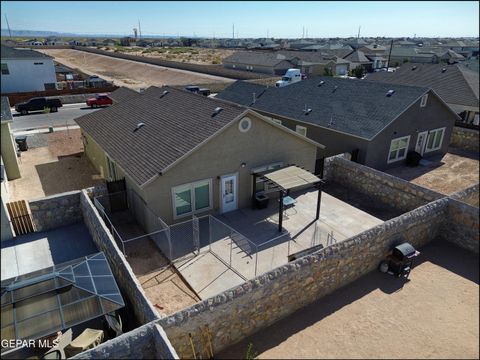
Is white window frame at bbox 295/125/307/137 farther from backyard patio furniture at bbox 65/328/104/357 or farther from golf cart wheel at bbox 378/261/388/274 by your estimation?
backyard patio furniture at bbox 65/328/104/357

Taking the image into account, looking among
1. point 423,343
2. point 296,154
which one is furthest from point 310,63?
point 423,343

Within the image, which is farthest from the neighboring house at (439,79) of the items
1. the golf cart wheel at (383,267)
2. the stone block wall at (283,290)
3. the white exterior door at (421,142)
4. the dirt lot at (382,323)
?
the dirt lot at (382,323)

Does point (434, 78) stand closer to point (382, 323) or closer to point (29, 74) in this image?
point (382, 323)

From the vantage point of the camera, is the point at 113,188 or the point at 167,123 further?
the point at 167,123

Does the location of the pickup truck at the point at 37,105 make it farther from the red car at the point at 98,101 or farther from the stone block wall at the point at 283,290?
the stone block wall at the point at 283,290

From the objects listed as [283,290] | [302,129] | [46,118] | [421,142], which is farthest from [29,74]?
[283,290]

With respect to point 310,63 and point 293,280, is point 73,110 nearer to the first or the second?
point 293,280

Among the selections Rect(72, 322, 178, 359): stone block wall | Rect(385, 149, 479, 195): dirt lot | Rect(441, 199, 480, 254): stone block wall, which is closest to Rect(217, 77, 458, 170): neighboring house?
Rect(385, 149, 479, 195): dirt lot
